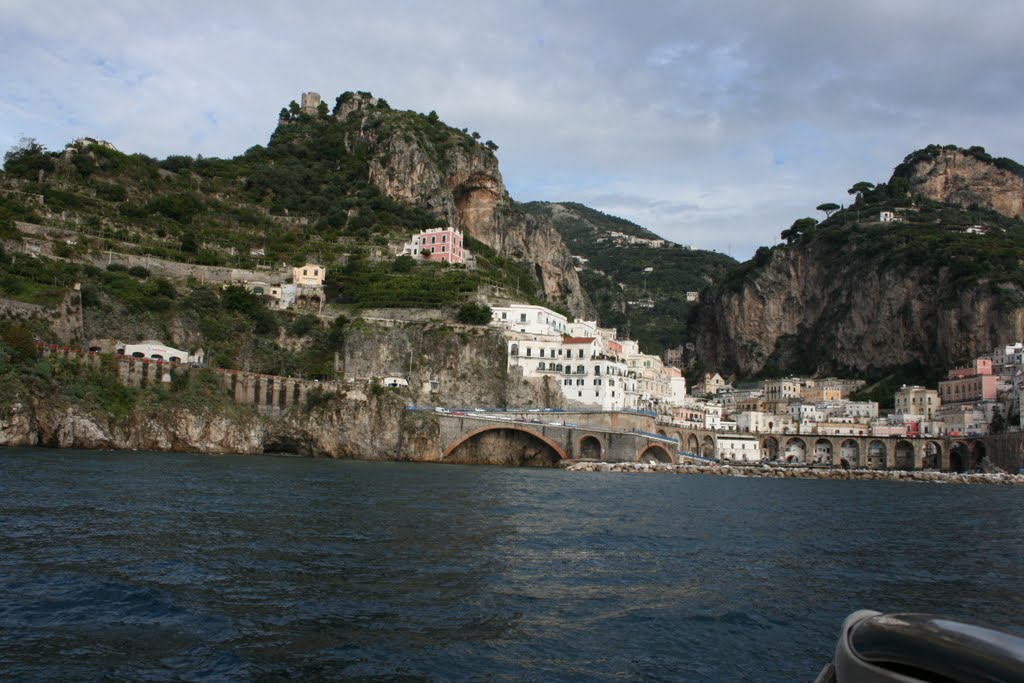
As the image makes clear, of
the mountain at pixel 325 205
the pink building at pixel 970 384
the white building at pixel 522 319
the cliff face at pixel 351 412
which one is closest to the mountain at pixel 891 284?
the pink building at pixel 970 384

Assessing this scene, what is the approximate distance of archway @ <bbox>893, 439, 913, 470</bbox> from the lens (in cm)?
9500

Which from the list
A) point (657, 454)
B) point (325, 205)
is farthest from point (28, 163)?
point (657, 454)

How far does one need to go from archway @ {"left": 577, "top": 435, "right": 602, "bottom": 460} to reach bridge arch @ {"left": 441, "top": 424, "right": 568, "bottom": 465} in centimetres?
280

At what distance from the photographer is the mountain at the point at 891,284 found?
112438mm

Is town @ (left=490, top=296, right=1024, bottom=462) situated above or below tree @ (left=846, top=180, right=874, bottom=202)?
below

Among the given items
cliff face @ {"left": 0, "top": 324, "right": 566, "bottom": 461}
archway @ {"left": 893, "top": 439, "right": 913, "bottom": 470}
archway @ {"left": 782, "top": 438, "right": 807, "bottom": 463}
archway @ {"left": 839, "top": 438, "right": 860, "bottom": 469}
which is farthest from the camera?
archway @ {"left": 782, "top": 438, "right": 807, "bottom": 463}

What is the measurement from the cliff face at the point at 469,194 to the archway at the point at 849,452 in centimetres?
4213

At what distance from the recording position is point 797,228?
153 m

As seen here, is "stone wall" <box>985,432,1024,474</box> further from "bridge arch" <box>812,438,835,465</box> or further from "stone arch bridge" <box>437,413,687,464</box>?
"stone arch bridge" <box>437,413,687,464</box>

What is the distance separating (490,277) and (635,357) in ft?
68.0

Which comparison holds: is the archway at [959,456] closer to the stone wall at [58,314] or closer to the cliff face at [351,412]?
the cliff face at [351,412]

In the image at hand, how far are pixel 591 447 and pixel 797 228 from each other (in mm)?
99089

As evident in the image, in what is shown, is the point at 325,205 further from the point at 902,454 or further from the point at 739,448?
the point at 902,454

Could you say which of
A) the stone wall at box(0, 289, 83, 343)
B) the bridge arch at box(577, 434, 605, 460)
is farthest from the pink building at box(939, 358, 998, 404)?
the stone wall at box(0, 289, 83, 343)
